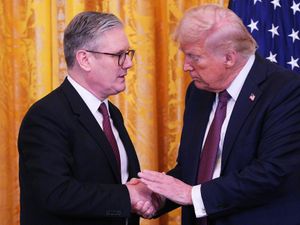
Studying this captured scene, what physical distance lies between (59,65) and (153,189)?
1635mm

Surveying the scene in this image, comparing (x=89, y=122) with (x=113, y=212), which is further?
(x=89, y=122)

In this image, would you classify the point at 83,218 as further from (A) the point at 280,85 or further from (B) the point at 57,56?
(B) the point at 57,56

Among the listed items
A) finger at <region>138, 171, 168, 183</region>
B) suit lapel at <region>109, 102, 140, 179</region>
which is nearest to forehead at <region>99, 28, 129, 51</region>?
suit lapel at <region>109, 102, 140, 179</region>

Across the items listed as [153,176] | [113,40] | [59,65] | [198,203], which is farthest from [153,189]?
[59,65]

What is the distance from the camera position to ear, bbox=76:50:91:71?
88.2 inches

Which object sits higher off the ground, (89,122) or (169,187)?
(89,122)

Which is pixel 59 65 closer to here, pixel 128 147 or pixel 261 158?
pixel 128 147

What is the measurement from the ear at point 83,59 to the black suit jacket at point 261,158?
643 millimetres

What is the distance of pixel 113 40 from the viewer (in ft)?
7.47

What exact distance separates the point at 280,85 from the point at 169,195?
624 millimetres

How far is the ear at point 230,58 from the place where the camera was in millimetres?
2205

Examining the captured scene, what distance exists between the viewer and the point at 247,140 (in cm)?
209

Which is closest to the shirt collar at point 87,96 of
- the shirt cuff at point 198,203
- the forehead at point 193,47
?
the forehead at point 193,47

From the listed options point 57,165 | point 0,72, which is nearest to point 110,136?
point 57,165
